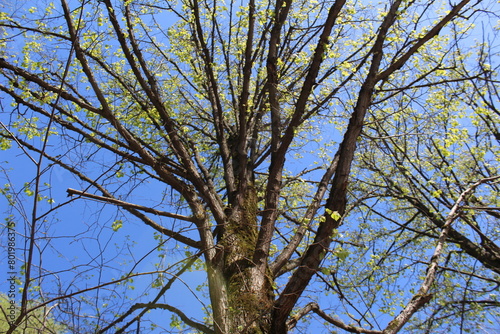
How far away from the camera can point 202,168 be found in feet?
21.4

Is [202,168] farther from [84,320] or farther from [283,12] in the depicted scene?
[84,320]

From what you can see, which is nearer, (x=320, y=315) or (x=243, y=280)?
(x=243, y=280)

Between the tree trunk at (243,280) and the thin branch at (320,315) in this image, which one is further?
the thin branch at (320,315)

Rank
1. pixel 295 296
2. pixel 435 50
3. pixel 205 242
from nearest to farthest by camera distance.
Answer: pixel 295 296 → pixel 205 242 → pixel 435 50

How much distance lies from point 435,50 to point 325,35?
153 inches

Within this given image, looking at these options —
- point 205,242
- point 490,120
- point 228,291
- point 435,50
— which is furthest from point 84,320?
point 490,120

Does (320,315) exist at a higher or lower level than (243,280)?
lower

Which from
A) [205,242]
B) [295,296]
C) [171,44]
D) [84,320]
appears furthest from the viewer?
[171,44]

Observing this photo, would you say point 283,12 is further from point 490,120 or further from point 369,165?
point 490,120

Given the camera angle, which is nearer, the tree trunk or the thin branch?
the tree trunk

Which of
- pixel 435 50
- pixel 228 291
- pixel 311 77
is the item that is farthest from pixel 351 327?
pixel 435 50

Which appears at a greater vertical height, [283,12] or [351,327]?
[283,12]

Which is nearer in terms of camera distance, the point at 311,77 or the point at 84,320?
the point at 84,320

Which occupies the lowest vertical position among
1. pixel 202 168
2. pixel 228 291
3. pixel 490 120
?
pixel 228 291
